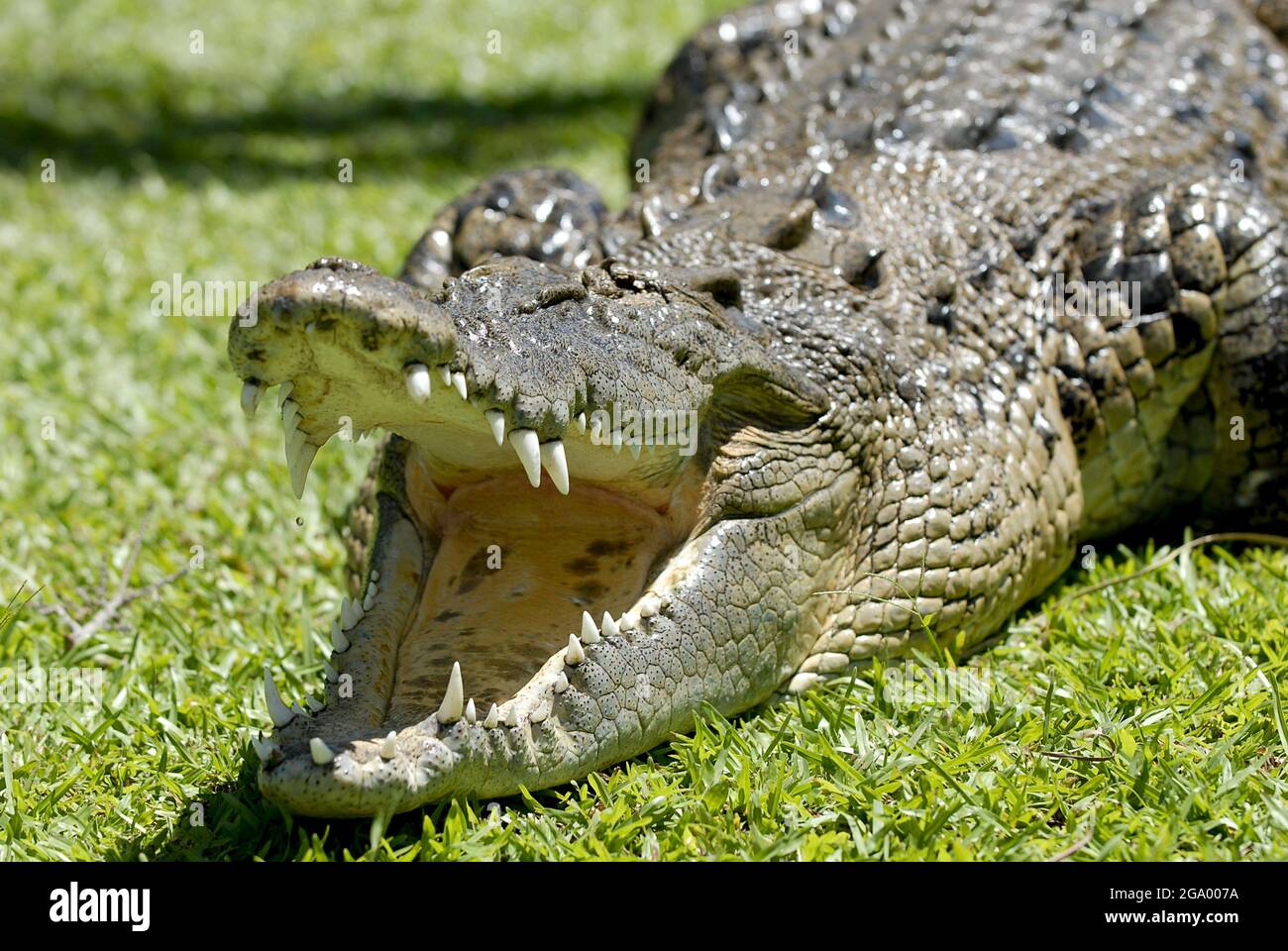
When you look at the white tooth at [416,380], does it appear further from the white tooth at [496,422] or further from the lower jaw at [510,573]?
the lower jaw at [510,573]

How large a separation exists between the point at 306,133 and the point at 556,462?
5663 mm

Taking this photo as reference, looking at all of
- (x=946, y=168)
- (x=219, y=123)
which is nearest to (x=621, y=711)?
(x=946, y=168)

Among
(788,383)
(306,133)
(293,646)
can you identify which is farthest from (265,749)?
(306,133)

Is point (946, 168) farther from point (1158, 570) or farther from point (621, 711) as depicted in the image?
point (621, 711)

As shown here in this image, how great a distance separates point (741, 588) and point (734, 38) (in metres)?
3.16

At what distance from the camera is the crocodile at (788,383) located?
2641 mm

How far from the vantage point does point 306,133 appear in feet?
25.5

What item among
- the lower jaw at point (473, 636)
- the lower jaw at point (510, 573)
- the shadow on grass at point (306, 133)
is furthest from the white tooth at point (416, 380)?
the shadow on grass at point (306, 133)

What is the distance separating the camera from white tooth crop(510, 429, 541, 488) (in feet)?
8.57

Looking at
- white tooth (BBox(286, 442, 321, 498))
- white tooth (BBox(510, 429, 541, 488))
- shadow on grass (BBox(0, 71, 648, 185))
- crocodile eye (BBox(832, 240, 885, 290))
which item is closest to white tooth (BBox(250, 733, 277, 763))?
white tooth (BBox(286, 442, 321, 498))

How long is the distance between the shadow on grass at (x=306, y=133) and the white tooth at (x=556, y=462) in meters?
4.85

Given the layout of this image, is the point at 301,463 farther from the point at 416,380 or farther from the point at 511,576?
the point at 511,576

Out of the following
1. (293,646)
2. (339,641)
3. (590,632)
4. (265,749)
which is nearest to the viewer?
(265,749)

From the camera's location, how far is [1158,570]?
3926mm
